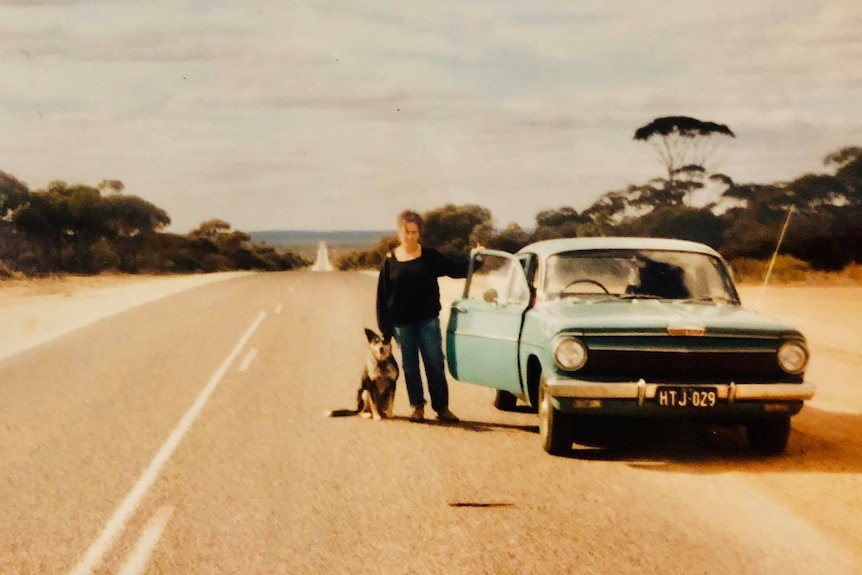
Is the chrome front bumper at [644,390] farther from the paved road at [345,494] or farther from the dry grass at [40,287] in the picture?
the dry grass at [40,287]

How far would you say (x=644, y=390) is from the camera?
7.20m

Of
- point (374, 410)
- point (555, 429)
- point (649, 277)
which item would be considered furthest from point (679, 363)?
point (374, 410)

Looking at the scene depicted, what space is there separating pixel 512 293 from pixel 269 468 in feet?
9.28

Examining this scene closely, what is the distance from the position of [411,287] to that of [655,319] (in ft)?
8.27

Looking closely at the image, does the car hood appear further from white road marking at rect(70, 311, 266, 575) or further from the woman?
white road marking at rect(70, 311, 266, 575)

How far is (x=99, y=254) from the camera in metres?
71.4

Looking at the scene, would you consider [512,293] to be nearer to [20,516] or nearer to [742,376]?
[742,376]

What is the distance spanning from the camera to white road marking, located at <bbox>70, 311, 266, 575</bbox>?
5301mm

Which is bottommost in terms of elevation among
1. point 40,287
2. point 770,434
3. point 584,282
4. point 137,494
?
point 40,287

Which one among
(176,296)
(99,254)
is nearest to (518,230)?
(99,254)

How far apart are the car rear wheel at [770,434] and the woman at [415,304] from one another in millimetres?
2772

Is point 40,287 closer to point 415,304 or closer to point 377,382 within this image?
point 377,382

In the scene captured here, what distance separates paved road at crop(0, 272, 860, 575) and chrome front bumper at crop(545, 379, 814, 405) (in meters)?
0.56

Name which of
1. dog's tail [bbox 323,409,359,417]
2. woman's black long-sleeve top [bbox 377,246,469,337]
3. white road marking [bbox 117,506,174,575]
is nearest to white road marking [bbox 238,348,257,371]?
dog's tail [bbox 323,409,359,417]
